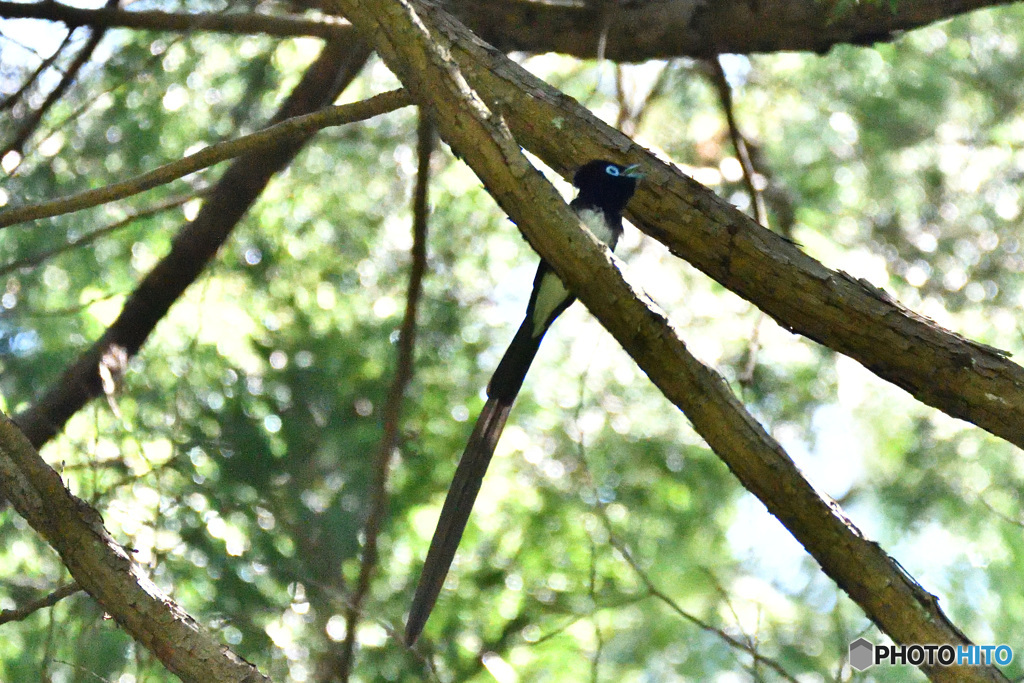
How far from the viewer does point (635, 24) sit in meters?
3.70

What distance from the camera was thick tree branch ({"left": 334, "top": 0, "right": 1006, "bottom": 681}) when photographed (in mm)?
2004

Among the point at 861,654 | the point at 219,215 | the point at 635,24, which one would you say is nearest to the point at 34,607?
the point at 219,215

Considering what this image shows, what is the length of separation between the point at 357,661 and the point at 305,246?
2209 mm

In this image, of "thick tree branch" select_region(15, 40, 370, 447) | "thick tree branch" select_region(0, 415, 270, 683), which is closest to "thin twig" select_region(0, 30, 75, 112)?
"thick tree branch" select_region(15, 40, 370, 447)

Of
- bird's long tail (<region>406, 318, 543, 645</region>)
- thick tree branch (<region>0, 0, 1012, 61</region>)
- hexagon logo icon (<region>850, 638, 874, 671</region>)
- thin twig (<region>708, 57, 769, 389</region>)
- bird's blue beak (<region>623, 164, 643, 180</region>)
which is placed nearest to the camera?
bird's long tail (<region>406, 318, 543, 645</region>)

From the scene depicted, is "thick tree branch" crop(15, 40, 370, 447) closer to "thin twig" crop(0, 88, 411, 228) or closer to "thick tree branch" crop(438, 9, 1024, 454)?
"thin twig" crop(0, 88, 411, 228)

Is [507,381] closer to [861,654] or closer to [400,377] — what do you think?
[400,377]

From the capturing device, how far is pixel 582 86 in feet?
18.2

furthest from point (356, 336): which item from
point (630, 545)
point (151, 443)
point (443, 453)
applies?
point (630, 545)

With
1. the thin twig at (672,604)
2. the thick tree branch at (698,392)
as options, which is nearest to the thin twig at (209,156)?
the thick tree branch at (698,392)

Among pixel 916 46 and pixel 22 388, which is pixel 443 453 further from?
pixel 916 46

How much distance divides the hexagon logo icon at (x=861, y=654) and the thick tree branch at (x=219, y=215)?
8.83ft

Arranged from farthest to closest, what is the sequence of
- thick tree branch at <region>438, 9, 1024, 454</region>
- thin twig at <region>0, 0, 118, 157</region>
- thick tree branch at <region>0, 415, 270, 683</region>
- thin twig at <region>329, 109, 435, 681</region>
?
thin twig at <region>0, 0, 118, 157</region>, thin twig at <region>329, 109, 435, 681</region>, thick tree branch at <region>438, 9, 1024, 454</region>, thick tree branch at <region>0, 415, 270, 683</region>

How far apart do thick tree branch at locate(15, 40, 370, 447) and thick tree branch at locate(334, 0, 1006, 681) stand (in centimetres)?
176
